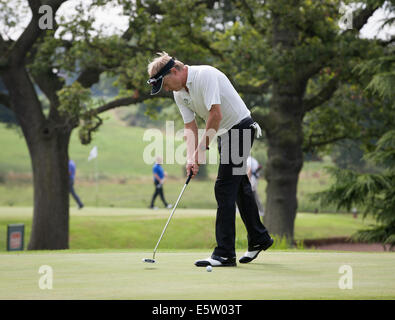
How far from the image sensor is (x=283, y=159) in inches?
671

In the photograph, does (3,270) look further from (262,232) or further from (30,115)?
(30,115)

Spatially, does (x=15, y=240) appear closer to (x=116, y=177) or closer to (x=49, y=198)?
(x=49, y=198)

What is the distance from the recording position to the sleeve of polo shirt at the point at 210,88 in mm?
5953

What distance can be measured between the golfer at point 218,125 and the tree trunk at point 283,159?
10.6 metres

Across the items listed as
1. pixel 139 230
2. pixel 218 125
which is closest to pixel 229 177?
pixel 218 125

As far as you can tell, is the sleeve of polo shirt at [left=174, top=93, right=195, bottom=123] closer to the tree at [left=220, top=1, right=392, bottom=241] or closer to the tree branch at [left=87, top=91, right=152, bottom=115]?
the tree at [left=220, top=1, right=392, bottom=241]

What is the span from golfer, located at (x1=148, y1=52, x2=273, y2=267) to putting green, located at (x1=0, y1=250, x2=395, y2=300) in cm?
40

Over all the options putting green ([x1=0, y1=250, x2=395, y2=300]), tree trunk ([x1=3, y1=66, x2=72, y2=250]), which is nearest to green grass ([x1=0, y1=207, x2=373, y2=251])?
tree trunk ([x1=3, y1=66, x2=72, y2=250])

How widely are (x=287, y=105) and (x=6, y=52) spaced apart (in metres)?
7.20

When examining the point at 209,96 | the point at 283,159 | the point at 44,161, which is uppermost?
the point at 209,96

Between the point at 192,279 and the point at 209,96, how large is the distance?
1767mm

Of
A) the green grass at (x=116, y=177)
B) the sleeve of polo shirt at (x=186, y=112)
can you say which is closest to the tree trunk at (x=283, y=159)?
the sleeve of polo shirt at (x=186, y=112)
